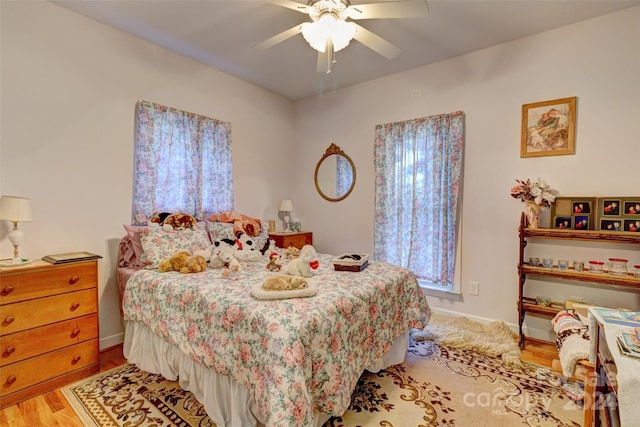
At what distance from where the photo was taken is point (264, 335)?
1387 mm

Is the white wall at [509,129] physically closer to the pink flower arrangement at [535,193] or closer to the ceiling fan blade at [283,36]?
the pink flower arrangement at [535,193]

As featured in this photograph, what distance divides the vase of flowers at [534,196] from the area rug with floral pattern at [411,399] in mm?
1222

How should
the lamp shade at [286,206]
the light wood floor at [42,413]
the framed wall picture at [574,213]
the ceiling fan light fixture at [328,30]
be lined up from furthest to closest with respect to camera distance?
the lamp shade at [286,206], the framed wall picture at [574,213], the ceiling fan light fixture at [328,30], the light wood floor at [42,413]

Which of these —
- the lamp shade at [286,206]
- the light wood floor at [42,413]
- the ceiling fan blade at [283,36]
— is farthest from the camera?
the lamp shade at [286,206]

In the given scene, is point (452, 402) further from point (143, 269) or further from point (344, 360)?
point (143, 269)

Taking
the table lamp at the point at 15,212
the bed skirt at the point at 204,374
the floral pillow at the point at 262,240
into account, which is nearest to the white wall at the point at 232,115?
the table lamp at the point at 15,212

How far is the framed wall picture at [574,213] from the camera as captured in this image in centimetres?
242

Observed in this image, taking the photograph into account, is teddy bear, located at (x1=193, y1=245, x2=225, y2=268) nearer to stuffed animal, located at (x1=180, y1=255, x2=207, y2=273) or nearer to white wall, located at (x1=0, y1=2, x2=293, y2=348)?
stuffed animal, located at (x1=180, y1=255, x2=207, y2=273)

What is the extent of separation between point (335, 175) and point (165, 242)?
2.36 metres

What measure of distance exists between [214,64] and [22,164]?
6.64ft

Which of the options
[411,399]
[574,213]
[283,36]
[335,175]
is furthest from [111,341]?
[574,213]

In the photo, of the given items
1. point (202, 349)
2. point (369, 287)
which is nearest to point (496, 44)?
point (369, 287)

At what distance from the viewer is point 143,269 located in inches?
91.2

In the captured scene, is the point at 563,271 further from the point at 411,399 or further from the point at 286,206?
the point at 286,206
